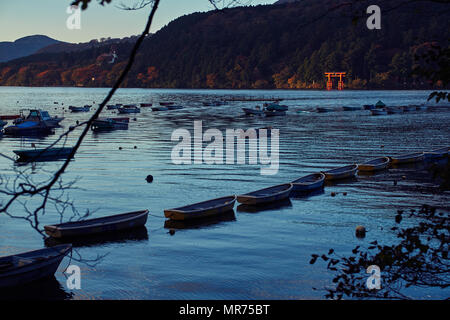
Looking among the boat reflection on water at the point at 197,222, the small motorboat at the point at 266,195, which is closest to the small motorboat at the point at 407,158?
the small motorboat at the point at 266,195

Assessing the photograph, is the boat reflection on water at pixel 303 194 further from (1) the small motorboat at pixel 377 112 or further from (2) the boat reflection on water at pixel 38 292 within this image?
A: (1) the small motorboat at pixel 377 112

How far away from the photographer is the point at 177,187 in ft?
112

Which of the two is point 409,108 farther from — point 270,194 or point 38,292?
point 38,292

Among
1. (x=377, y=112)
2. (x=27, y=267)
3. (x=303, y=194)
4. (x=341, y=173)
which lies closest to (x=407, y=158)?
(x=341, y=173)

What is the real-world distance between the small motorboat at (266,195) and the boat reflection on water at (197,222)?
1960 mm

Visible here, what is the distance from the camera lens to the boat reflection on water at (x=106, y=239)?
21950 mm

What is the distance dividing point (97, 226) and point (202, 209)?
17.4 feet

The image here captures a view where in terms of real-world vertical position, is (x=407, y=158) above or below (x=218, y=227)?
above

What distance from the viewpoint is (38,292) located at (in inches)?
693

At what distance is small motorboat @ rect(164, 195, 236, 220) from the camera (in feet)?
83.1

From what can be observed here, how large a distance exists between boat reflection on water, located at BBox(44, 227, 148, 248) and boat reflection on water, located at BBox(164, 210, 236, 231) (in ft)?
4.44
